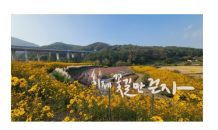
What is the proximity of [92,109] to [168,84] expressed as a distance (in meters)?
4.58

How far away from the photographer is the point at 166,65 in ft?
36.8
